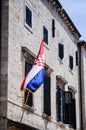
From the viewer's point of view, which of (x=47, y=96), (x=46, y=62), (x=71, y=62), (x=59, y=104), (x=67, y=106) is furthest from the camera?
(x=71, y=62)

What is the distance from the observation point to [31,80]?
18703mm

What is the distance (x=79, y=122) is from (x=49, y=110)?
7.97 m

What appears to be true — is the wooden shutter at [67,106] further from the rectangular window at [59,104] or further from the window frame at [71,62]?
the window frame at [71,62]

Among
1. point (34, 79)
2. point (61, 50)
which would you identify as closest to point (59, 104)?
point (61, 50)

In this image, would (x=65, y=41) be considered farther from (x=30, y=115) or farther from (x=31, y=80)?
(x=31, y=80)

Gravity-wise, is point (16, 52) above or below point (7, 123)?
above

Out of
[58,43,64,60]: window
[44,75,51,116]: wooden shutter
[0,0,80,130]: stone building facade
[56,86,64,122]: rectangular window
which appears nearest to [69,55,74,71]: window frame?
[0,0,80,130]: stone building facade

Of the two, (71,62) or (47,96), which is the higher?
(71,62)

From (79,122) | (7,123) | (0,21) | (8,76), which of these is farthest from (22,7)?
(79,122)

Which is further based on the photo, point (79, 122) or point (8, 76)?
point (79, 122)

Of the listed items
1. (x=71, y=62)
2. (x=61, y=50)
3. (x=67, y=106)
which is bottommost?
(x=67, y=106)

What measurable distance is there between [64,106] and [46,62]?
3695mm

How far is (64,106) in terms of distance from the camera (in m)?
26.9

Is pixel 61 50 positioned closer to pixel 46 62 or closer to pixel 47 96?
pixel 46 62
